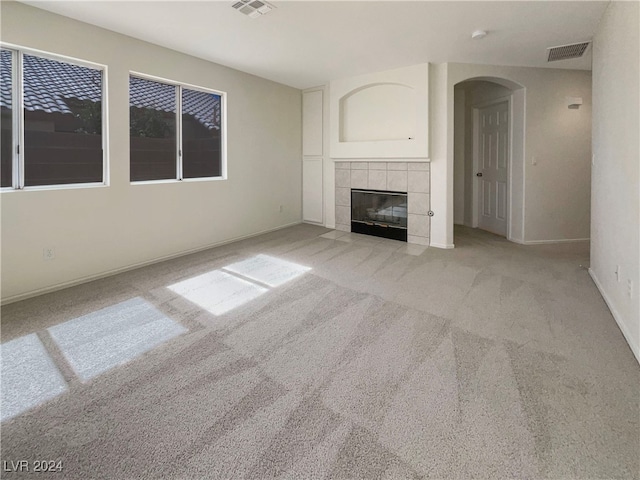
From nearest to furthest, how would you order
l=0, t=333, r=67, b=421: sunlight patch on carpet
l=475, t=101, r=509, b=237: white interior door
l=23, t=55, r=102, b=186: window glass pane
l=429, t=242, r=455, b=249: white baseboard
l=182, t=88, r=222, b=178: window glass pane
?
l=0, t=333, r=67, b=421: sunlight patch on carpet, l=23, t=55, r=102, b=186: window glass pane, l=182, t=88, r=222, b=178: window glass pane, l=429, t=242, r=455, b=249: white baseboard, l=475, t=101, r=509, b=237: white interior door

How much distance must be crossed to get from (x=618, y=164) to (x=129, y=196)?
15.3 ft

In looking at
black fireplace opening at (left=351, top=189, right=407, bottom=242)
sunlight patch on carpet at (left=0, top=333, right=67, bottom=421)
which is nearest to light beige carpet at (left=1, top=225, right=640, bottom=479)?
sunlight patch on carpet at (left=0, top=333, right=67, bottom=421)

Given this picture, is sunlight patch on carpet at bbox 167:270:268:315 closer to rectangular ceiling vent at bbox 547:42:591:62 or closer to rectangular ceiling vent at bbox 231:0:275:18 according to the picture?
rectangular ceiling vent at bbox 231:0:275:18

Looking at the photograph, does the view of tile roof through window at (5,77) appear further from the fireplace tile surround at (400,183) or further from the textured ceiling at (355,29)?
the fireplace tile surround at (400,183)

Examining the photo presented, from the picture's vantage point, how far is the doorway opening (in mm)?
5434

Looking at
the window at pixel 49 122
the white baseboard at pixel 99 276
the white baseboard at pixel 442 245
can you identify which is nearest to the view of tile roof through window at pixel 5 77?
the window at pixel 49 122

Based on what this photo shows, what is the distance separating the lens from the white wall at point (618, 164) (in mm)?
2336

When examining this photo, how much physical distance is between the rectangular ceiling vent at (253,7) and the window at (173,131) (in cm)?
167

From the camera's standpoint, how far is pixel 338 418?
1699 mm

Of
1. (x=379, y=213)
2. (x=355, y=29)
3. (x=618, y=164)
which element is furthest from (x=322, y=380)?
(x=379, y=213)

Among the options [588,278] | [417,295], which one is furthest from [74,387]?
[588,278]

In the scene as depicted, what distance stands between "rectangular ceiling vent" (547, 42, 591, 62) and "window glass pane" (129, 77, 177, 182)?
4713 millimetres

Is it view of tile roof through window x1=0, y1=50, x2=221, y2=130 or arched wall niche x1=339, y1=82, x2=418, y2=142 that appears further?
arched wall niche x1=339, y1=82, x2=418, y2=142

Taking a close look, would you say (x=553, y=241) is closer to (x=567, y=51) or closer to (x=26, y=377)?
(x=567, y=51)
